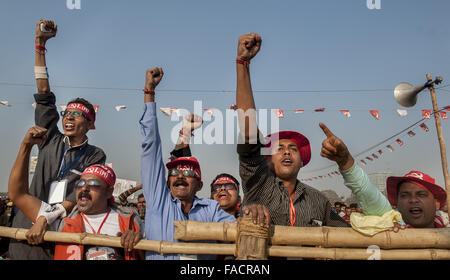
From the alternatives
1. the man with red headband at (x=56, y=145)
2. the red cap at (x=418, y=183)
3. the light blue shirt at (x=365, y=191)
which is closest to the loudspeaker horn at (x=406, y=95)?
the red cap at (x=418, y=183)

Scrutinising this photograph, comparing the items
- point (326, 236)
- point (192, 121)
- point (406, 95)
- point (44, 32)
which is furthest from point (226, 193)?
point (406, 95)

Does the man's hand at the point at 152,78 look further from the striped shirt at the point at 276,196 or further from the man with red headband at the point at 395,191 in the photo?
the man with red headband at the point at 395,191

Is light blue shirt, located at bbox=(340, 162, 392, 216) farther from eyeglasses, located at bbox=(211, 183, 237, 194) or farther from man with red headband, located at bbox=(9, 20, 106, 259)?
Result: eyeglasses, located at bbox=(211, 183, 237, 194)

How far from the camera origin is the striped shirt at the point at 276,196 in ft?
7.38

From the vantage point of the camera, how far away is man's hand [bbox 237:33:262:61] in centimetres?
225

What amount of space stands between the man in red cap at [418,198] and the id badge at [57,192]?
3.01 meters

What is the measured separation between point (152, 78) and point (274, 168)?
1.29 meters

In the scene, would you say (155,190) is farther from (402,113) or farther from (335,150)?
(402,113)
